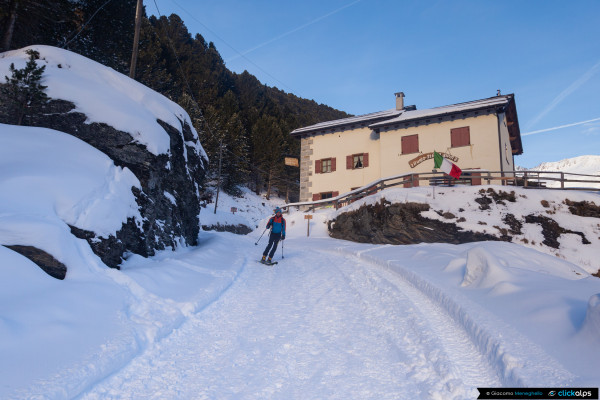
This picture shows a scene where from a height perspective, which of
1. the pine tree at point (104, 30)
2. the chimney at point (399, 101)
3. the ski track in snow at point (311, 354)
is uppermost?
the pine tree at point (104, 30)

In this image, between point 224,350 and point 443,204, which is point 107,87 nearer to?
point 224,350

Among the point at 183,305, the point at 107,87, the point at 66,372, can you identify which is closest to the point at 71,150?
the point at 107,87

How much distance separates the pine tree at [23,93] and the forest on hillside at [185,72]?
A: 1023 centimetres

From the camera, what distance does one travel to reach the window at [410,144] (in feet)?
77.3

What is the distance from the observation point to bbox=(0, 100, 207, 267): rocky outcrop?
21.8ft

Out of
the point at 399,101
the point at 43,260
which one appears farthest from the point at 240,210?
the point at 43,260

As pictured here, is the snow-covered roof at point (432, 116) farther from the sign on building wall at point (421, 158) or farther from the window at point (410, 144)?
the sign on building wall at point (421, 158)

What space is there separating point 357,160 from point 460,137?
25.1 feet

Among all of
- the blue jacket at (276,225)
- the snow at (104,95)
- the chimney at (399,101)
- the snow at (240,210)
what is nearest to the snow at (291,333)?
the snow at (104,95)

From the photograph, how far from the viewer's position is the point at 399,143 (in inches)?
953

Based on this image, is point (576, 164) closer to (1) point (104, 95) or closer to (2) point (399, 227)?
(2) point (399, 227)

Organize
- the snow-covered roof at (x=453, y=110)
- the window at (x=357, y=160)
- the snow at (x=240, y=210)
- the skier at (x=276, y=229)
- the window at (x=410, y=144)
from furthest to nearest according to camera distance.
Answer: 1. the snow at (x=240, y=210)
2. the window at (x=357, y=160)
3. the window at (x=410, y=144)
4. the snow-covered roof at (x=453, y=110)
5. the skier at (x=276, y=229)

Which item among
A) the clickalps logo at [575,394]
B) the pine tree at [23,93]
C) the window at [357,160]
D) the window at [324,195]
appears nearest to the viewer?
the clickalps logo at [575,394]

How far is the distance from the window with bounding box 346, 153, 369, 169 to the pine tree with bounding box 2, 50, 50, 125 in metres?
21.1
